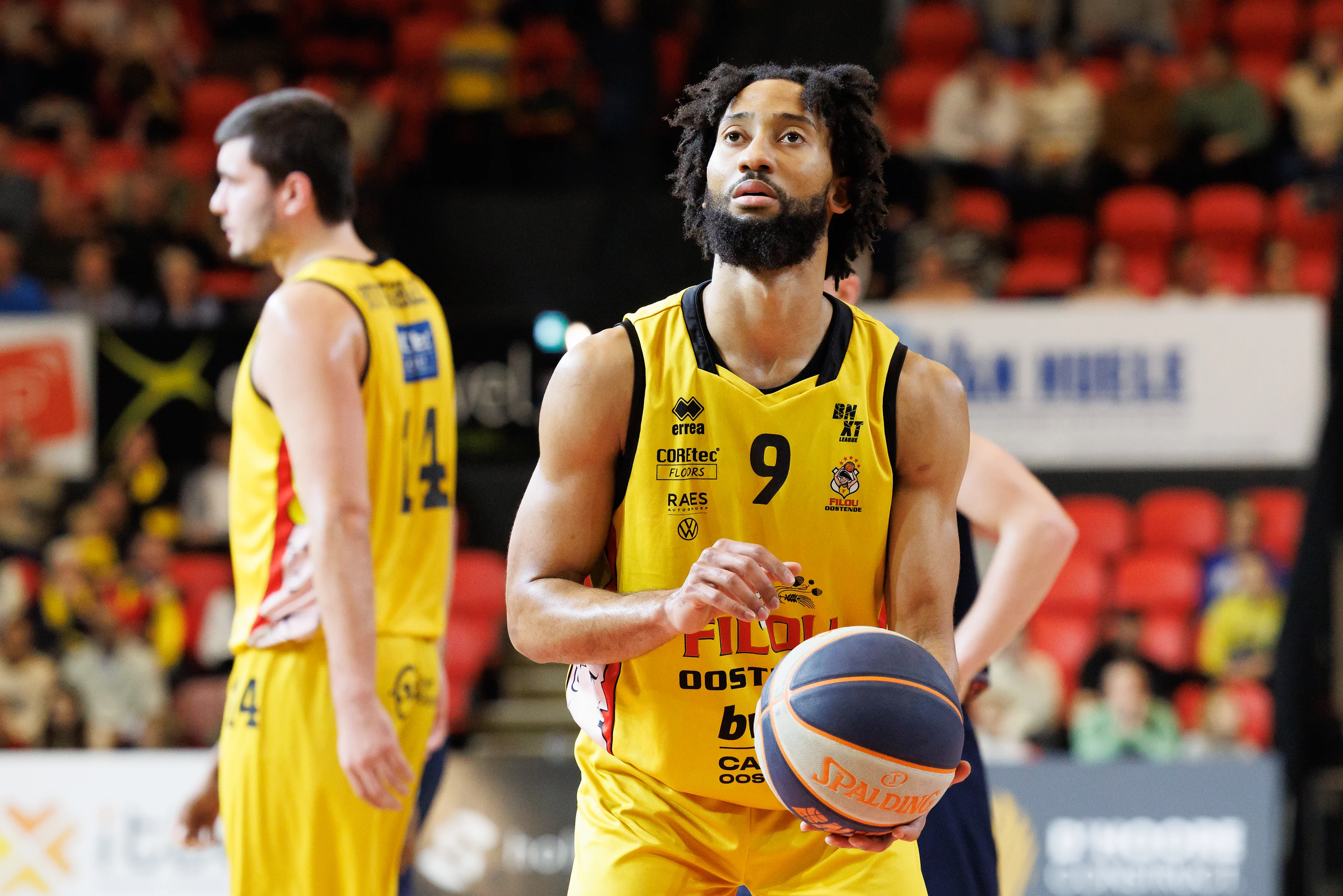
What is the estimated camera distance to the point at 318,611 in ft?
11.4

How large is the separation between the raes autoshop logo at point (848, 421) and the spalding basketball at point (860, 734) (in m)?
0.42

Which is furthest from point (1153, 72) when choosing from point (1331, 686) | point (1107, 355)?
point (1331, 686)

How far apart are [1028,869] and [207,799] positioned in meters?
4.55

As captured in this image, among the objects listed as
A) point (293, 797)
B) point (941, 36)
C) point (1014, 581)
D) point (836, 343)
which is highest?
point (941, 36)

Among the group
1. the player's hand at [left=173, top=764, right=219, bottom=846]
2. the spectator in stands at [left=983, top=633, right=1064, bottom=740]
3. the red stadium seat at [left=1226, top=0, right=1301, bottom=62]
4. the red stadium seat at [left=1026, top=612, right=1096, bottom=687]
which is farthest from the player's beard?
the red stadium seat at [left=1226, top=0, right=1301, bottom=62]

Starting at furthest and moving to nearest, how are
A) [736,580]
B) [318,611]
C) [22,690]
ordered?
[22,690]
[318,611]
[736,580]

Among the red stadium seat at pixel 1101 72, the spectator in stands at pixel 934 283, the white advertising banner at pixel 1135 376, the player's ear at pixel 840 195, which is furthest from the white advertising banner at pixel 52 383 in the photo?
the player's ear at pixel 840 195

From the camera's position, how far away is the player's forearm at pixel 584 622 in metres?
2.67

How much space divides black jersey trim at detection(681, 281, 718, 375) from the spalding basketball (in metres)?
0.59

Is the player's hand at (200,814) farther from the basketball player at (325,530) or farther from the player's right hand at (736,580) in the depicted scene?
the player's right hand at (736,580)

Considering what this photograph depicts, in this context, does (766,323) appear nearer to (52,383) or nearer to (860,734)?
(860,734)

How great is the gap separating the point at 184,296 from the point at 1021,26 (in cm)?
749

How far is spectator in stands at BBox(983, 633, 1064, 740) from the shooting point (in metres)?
8.95

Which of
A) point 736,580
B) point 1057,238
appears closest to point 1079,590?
point 1057,238
